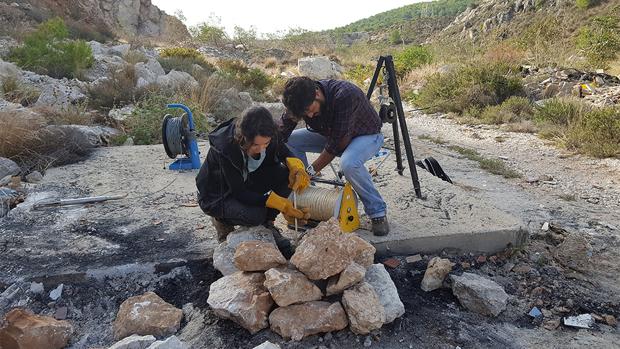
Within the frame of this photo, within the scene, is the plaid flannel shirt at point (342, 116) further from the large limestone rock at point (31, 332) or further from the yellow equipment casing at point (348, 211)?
the large limestone rock at point (31, 332)

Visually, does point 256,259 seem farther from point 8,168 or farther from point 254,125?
point 8,168

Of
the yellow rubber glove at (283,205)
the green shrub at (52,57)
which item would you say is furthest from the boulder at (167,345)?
the green shrub at (52,57)

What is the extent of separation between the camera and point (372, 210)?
3691 millimetres

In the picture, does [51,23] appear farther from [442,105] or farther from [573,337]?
[573,337]

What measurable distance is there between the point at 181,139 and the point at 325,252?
3.37 meters

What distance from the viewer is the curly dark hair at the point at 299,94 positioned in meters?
3.39

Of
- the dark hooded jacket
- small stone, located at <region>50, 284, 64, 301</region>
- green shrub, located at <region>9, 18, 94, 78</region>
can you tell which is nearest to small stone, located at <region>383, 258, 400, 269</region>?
the dark hooded jacket

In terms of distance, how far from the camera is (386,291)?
9.78ft

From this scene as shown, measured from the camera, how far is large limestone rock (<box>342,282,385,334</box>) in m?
2.73

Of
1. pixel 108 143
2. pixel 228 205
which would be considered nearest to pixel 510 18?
pixel 108 143

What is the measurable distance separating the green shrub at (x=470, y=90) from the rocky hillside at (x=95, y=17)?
12819 mm

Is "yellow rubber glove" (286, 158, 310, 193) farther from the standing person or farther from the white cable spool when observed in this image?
the white cable spool

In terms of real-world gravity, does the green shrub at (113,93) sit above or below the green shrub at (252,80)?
above

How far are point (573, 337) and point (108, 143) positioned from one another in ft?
21.1
